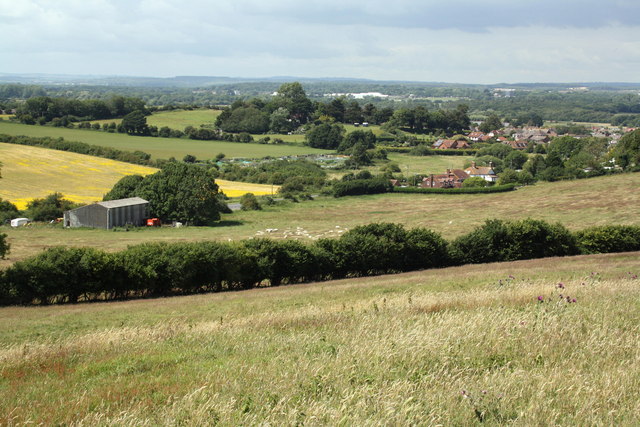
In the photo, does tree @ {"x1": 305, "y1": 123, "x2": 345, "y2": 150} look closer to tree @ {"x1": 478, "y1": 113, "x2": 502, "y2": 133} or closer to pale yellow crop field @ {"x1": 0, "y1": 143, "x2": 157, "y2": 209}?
pale yellow crop field @ {"x1": 0, "y1": 143, "x2": 157, "y2": 209}

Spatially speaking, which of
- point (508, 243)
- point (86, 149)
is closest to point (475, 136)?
point (86, 149)

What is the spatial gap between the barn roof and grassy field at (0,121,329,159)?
127 feet

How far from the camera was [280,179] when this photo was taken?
77.1 meters

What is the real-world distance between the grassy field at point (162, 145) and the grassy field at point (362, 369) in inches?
3208

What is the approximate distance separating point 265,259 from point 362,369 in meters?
17.9

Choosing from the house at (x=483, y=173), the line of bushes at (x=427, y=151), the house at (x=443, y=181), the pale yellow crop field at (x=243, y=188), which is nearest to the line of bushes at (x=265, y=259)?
the pale yellow crop field at (x=243, y=188)

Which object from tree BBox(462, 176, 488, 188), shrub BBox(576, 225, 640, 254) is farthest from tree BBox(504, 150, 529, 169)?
shrub BBox(576, 225, 640, 254)

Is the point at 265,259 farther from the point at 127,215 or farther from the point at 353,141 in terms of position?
the point at 353,141

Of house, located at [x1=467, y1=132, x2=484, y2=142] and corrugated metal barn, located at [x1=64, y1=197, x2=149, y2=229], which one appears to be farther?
house, located at [x1=467, y1=132, x2=484, y2=142]


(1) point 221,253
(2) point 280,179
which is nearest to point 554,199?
(2) point 280,179

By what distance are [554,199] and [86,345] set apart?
56.4m

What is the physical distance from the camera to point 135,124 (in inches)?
4417

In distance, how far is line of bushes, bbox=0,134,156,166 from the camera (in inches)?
3248

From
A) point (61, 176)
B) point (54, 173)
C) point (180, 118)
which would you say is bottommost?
point (61, 176)
